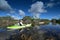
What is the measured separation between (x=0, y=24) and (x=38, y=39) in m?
52.5

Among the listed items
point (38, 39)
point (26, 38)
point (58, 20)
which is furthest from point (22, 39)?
point (58, 20)

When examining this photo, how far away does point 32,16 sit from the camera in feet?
336

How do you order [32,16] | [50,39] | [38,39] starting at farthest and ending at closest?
[32,16] → [38,39] → [50,39]

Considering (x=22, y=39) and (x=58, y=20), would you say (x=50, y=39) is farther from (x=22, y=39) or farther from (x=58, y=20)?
(x=58, y=20)

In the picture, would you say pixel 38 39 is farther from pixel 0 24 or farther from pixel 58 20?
pixel 58 20

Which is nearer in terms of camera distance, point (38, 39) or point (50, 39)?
point (50, 39)

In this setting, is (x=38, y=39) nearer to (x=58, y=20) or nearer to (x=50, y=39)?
(x=50, y=39)

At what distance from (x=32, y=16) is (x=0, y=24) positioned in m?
35.5

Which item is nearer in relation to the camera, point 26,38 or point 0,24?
point 26,38

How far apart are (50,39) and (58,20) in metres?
114

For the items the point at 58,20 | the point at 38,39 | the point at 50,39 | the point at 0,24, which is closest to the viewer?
the point at 50,39

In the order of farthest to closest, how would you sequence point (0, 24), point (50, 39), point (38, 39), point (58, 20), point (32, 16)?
point (58, 20) → point (32, 16) → point (0, 24) → point (38, 39) → point (50, 39)

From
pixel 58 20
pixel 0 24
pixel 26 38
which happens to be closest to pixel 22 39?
pixel 26 38

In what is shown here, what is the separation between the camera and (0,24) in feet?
236
